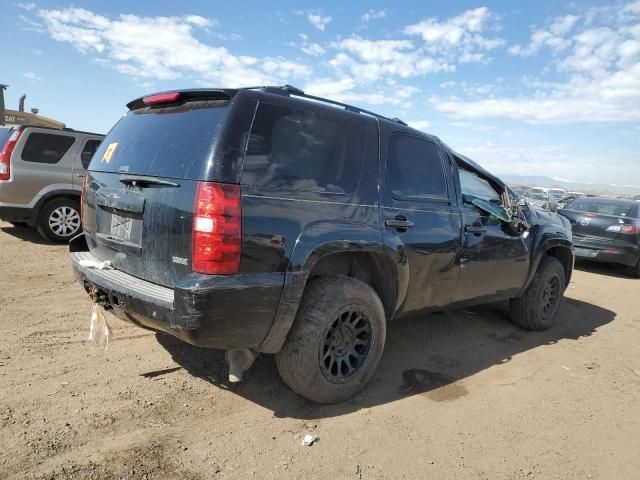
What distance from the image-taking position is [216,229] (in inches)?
99.5

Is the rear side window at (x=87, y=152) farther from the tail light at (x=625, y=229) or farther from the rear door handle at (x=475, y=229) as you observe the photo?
the tail light at (x=625, y=229)

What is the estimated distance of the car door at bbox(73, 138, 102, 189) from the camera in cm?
763

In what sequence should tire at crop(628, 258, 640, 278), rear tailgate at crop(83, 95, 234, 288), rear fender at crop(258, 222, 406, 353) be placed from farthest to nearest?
tire at crop(628, 258, 640, 278) → rear fender at crop(258, 222, 406, 353) → rear tailgate at crop(83, 95, 234, 288)

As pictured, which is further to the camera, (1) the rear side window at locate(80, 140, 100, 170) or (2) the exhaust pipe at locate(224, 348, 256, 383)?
(1) the rear side window at locate(80, 140, 100, 170)

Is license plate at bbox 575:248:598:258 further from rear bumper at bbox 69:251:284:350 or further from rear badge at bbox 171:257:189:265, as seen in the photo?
rear badge at bbox 171:257:189:265

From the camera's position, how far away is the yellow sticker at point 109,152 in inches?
134

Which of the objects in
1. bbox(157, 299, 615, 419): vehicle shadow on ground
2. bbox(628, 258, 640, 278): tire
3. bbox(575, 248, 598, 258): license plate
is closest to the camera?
bbox(157, 299, 615, 419): vehicle shadow on ground

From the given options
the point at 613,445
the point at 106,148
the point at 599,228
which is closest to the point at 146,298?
the point at 106,148

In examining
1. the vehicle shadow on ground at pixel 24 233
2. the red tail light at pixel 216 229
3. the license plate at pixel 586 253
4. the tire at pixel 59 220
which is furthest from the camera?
the license plate at pixel 586 253

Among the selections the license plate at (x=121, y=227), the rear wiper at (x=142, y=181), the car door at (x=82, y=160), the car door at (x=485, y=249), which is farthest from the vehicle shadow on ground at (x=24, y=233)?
the car door at (x=485, y=249)


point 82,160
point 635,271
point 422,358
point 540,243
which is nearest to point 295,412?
point 422,358

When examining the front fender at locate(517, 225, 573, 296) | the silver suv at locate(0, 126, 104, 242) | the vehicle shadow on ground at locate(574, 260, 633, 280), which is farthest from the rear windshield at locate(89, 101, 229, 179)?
the vehicle shadow on ground at locate(574, 260, 633, 280)

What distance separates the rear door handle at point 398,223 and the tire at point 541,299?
2367mm

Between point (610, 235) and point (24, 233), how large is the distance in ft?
35.1
